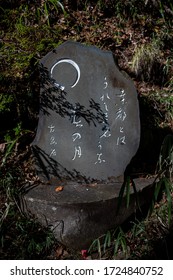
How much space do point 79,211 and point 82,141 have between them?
0.73m

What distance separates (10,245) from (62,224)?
0.50 m

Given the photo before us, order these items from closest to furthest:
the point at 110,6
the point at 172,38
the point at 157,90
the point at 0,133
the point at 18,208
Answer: the point at 18,208, the point at 0,133, the point at 157,90, the point at 172,38, the point at 110,6

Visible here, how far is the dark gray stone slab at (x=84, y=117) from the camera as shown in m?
4.12

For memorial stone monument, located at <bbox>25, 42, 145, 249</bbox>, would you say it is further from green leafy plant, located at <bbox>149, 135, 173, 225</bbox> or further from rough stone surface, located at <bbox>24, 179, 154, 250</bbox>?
green leafy plant, located at <bbox>149, 135, 173, 225</bbox>

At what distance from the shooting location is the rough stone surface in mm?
3914

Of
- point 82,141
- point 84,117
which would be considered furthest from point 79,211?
point 84,117

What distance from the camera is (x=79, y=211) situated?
3904 mm

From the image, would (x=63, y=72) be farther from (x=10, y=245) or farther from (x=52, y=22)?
(x=52, y=22)

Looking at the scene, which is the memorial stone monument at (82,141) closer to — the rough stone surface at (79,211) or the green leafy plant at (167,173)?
the rough stone surface at (79,211)

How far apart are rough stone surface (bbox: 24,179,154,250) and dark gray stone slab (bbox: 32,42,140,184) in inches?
10.6

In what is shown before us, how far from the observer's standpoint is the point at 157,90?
5695mm

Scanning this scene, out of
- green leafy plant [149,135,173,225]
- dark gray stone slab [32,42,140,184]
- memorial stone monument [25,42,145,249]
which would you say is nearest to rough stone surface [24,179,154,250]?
memorial stone monument [25,42,145,249]

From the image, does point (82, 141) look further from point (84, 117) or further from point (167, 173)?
point (167, 173)

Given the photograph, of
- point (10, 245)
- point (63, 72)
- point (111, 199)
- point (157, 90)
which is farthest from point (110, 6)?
point (10, 245)
